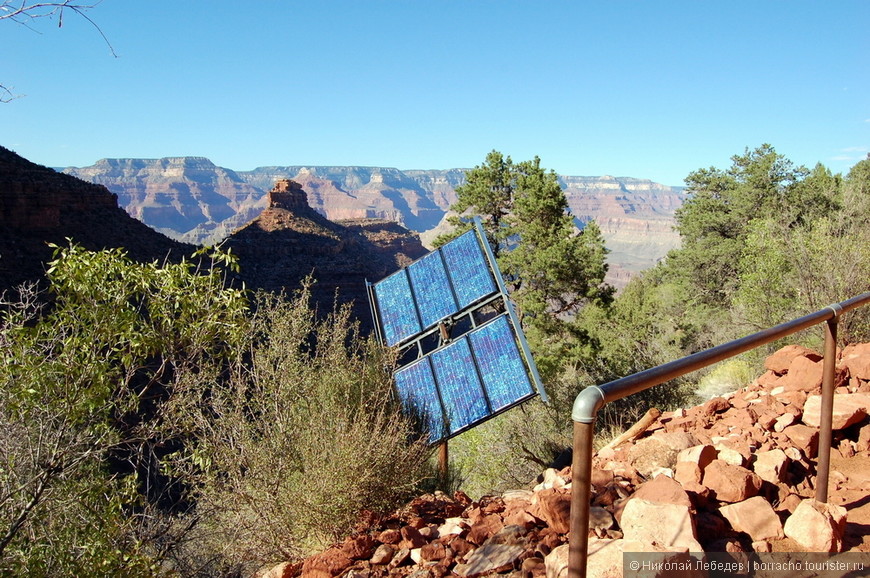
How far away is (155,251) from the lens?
37.6 meters

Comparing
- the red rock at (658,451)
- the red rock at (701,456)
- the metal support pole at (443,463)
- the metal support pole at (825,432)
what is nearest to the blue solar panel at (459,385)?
the metal support pole at (443,463)

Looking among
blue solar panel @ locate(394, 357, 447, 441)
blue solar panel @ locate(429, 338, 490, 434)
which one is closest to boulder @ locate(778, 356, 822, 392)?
blue solar panel @ locate(429, 338, 490, 434)

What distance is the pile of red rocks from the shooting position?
3094 millimetres

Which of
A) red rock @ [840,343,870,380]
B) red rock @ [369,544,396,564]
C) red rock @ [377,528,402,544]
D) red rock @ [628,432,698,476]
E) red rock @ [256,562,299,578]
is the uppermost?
red rock @ [840,343,870,380]

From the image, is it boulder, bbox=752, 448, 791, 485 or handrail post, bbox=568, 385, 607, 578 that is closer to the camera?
handrail post, bbox=568, 385, 607, 578

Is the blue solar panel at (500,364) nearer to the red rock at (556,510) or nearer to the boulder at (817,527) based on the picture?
the red rock at (556,510)

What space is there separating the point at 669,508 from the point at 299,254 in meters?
58.3

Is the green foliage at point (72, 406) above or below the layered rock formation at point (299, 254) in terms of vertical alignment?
below

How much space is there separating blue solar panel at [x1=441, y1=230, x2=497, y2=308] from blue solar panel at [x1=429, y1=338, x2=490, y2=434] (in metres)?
1.05

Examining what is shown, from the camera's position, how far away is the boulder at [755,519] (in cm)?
327

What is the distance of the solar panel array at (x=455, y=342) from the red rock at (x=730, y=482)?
3.93 metres

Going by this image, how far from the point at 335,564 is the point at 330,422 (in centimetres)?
178

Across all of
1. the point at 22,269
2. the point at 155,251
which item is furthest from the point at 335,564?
the point at 155,251

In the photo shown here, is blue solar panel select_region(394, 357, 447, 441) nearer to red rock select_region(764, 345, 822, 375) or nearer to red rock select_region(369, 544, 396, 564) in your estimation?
red rock select_region(369, 544, 396, 564)
